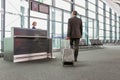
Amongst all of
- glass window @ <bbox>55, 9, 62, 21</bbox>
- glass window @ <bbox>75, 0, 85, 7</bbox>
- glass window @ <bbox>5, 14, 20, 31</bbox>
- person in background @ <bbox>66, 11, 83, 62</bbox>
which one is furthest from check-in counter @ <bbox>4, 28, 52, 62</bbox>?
glass window @ <bbox>75, 0, 85, 7</bbox>

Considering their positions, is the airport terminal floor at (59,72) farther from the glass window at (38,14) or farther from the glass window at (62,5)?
the glass window at (62,5)

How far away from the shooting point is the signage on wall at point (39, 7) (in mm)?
9500

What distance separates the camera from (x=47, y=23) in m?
11.0

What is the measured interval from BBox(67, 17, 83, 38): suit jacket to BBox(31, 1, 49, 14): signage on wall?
15.8 feet

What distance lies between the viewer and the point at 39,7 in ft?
32.4

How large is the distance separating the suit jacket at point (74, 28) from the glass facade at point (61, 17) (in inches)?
147

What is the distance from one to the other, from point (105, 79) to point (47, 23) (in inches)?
333

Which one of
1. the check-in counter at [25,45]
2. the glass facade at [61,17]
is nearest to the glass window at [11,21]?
the glass facade at [61,17]

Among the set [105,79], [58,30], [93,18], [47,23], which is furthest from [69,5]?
[105,79]

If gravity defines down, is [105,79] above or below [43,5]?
below

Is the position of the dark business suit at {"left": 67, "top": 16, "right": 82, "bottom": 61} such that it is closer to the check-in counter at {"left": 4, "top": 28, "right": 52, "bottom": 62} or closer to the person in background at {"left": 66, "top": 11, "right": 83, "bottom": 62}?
the person in background at {"left": 66, "top": 11, "right": 83, "bottom": 62}

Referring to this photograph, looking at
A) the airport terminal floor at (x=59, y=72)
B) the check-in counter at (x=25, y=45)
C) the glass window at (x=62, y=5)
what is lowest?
the airport terminal floor at (x=59, y=72)

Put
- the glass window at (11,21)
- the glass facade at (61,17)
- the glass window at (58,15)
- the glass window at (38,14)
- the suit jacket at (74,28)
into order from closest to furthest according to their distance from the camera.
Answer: the suit jacket at (74,28)
the glass window at (11,21)
the glass facade at (61,17)
the glass window at (38,14)
the glass window at (58,15)

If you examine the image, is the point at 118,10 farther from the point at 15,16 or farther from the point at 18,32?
the point at 18,32
